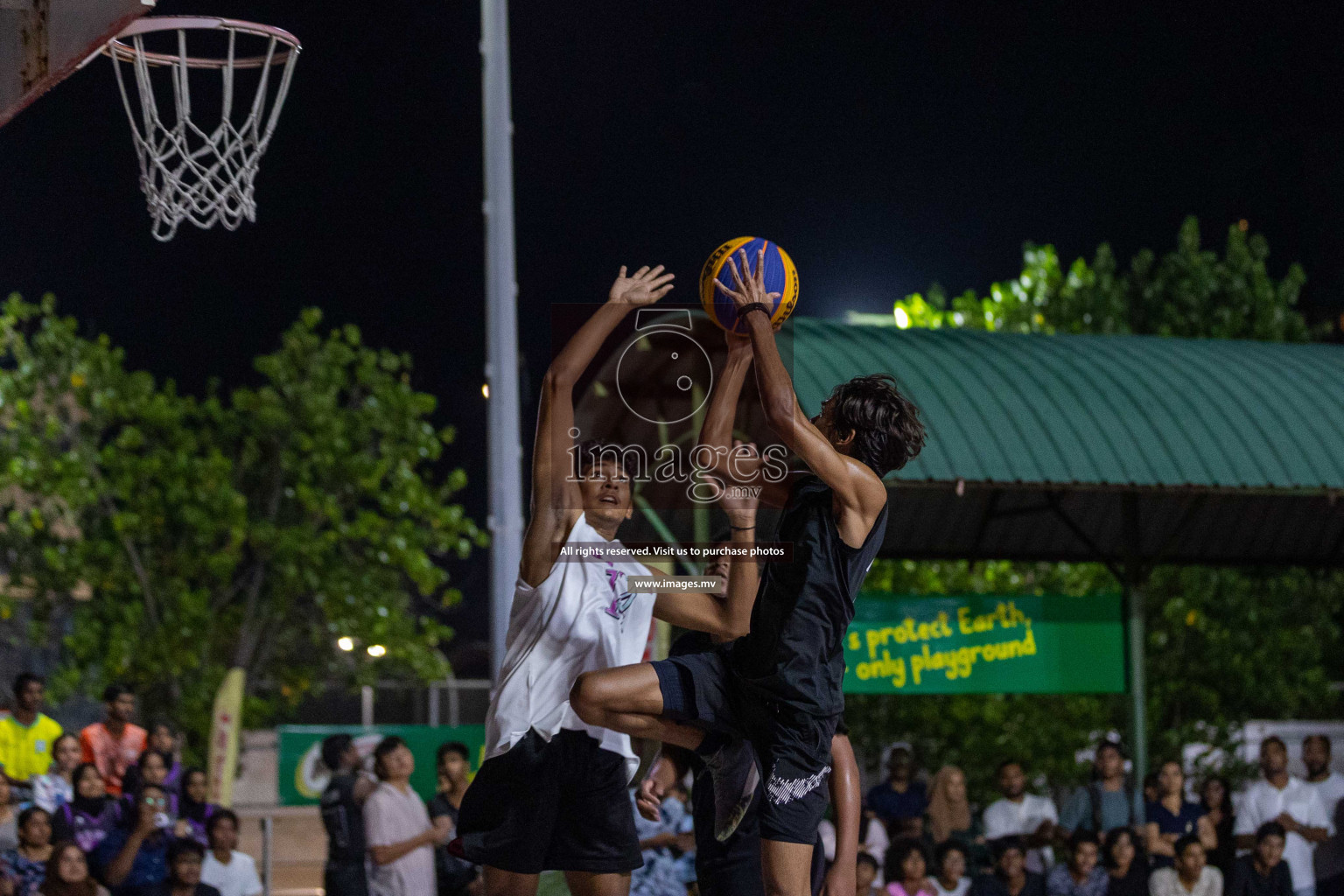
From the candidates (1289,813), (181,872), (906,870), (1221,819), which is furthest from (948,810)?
(181,872)

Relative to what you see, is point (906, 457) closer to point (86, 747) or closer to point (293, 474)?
point (86, 747)

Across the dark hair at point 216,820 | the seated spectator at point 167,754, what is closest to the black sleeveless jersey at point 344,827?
the dark hair at point 216,820

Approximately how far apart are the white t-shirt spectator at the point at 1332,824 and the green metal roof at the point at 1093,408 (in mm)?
2757

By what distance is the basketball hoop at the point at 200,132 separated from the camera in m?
7.84

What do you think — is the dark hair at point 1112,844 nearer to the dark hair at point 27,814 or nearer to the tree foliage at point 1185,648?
the dark hair at point 27,814

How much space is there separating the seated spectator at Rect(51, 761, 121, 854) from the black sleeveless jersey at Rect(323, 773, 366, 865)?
1.50 metres

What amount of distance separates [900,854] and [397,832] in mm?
3835

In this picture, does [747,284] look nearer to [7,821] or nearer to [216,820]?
[216,820]

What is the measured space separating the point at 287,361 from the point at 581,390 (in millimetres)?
13901

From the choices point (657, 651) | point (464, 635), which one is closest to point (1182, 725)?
point (657, 651)

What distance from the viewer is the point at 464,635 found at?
64188 mm

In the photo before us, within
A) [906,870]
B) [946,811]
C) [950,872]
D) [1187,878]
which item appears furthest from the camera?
[946,811]

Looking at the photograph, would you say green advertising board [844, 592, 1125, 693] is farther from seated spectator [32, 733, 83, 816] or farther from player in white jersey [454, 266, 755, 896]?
player in white jersey [454, 266, 755, 896]

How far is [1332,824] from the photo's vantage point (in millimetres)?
12648
